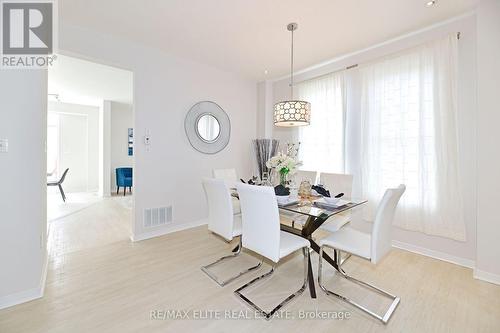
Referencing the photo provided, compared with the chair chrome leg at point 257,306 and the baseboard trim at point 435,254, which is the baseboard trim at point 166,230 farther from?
the baseboard trim at point 435,254

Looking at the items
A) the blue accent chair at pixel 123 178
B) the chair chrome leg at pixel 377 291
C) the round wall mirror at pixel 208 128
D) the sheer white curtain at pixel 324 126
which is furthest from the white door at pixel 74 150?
the chair chrome leg at pixel 377 291

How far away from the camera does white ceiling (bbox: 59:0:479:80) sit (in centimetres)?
229

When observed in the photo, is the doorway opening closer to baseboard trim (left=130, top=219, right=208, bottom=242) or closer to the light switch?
baseboard trim (left=130, top=219, right=208, bottom=242)

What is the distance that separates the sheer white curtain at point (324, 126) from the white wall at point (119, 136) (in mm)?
5552

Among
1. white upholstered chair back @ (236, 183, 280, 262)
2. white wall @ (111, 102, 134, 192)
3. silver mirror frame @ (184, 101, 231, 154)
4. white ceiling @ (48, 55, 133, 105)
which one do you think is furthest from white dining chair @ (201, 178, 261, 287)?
white wall @ (111, 102, 134, 192)

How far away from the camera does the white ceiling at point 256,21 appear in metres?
2.29

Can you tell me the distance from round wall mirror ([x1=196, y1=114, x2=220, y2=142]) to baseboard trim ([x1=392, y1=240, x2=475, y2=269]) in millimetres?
3206

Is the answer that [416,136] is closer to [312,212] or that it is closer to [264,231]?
[312,212]

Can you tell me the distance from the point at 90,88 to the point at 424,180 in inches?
255

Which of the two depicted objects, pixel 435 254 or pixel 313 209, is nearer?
pixel 313 209

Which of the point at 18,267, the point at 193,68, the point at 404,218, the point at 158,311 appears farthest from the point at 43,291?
the point at 404,218

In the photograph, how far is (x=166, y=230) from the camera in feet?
11.5

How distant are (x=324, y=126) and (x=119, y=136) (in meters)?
6.14

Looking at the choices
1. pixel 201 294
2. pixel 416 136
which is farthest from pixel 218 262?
pixel 416 136
